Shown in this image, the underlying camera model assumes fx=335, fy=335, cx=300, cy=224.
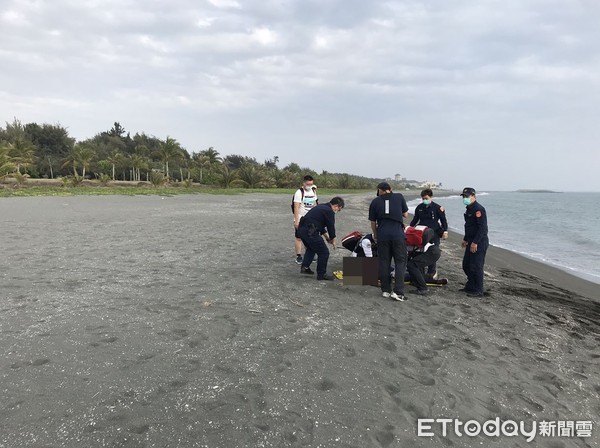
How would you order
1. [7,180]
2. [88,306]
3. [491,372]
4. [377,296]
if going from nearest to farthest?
[491,372] → [88,306] → [377,296] → [7,180]

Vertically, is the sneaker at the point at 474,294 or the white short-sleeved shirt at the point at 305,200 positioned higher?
the white short-sleeved shirt at the point at 305,200

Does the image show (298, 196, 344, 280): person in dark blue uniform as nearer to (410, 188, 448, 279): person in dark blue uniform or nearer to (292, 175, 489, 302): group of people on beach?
(292, 175, 489, 302): group of people on beach

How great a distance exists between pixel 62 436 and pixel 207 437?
101 cm

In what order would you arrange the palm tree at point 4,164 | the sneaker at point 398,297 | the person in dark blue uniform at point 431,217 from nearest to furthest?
the sneaker at point 398,297
the person in dark blue uniform at point 431,217
the palm tree at point 4,164

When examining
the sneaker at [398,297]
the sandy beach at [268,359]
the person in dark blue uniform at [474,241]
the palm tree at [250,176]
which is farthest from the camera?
the palm tree at [250,176]

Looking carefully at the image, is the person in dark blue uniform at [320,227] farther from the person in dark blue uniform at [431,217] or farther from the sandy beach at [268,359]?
the person in dark blue uniform at [431,217]

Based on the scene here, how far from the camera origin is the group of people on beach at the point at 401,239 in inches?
213

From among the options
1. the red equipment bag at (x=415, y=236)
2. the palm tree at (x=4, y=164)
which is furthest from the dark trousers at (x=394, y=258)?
the palm tree at (x=4, y=164)

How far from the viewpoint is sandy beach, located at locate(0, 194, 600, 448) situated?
101 inches

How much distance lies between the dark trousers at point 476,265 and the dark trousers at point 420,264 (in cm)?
55

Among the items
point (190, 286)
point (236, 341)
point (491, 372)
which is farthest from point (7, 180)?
point (491, 372)

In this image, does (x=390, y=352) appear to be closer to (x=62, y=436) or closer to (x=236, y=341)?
(x=236, y=341)

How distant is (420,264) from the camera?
6051 millimetres

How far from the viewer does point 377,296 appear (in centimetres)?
567
